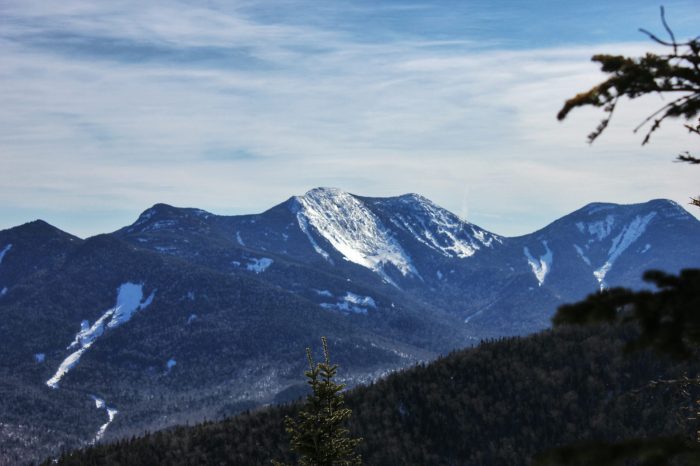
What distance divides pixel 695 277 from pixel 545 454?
9.13 feet

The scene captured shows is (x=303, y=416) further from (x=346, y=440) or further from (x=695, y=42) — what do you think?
(x=695, y=42)

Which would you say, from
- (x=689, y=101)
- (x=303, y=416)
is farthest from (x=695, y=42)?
(x=303, y=416)

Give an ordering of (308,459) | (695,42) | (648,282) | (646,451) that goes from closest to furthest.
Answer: (646,451) → (648,282) → (695,42) → (308,459)

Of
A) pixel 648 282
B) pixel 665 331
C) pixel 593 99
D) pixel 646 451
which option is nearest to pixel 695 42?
pixel 593 99

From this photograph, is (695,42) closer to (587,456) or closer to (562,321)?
(562,321)

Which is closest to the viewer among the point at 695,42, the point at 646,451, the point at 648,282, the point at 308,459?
the point at 646,451

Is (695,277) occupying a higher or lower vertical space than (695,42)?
lower

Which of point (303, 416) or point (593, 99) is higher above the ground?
point (593, 99)

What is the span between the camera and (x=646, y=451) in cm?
812

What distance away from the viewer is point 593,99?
11.8 meters

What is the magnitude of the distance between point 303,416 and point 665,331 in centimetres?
2911

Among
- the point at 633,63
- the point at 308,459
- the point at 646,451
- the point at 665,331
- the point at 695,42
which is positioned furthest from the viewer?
the point at 308,459

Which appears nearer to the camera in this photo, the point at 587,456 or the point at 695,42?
the point at 587,456

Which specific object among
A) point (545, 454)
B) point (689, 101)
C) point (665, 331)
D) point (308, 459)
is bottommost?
point (308, 459)
